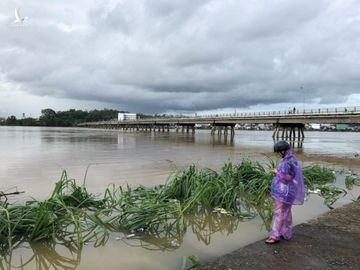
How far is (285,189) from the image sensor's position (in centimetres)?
586

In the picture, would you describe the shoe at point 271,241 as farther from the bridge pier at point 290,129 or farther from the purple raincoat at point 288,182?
the bridge pier at point 290,129

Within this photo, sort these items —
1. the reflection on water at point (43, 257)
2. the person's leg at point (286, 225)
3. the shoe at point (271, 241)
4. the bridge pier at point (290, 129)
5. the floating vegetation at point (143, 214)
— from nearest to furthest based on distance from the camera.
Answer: the reflection on water at point (43, 257) → the shoe at point (271, 241) → the person's leg at point (286, 225) → the floating vegetation at point (143, 214) → the bridge pier at point (290, 129)

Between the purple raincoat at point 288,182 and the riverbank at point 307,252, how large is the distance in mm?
700

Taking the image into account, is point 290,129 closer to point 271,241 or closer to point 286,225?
point 286,225

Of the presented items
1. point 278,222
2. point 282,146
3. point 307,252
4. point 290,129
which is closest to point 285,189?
point 278,222

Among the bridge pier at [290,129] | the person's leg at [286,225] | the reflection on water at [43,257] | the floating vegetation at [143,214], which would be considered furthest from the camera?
the bridge pier at [290,129]

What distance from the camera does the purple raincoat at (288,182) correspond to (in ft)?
19.1

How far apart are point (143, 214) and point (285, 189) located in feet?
9.16

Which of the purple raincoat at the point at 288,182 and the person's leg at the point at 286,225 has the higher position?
the purple raincoat at the point at 288,182

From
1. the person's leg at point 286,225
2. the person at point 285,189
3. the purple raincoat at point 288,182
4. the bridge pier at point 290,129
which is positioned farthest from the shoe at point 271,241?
the bridge pier at point 290,129

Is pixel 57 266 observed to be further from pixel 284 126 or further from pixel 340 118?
pixel 284 126

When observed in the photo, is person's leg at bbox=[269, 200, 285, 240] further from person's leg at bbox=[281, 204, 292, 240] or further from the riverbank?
the riverbank

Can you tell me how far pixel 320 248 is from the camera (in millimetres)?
5480

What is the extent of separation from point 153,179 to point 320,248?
32.7ft
